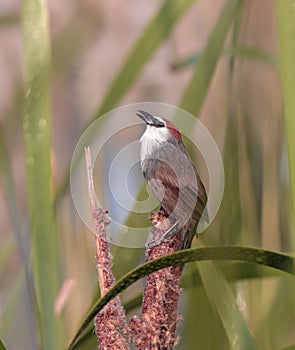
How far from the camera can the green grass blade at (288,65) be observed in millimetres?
325

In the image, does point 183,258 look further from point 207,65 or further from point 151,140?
point 207,65

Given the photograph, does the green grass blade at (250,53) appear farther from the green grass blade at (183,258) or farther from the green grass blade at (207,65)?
the green grass blade at (183,258)

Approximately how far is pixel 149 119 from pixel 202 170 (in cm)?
12

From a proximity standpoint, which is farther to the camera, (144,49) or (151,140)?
(144,49)

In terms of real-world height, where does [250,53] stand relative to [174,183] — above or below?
above

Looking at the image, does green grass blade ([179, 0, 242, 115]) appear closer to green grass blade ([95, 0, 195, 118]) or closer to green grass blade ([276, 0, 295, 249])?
green grass blade ([95, 0, 195, 118])

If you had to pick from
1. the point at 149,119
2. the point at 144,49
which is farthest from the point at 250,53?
the point at 149,119

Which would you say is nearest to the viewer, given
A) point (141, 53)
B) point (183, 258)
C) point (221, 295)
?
point (183, 258)

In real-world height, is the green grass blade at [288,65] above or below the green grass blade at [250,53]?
below

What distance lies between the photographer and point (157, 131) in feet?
1.24

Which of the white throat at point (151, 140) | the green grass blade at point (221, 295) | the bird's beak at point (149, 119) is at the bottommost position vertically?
the green grass blade at point (221, 295)

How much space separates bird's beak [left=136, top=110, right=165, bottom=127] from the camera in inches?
15.1

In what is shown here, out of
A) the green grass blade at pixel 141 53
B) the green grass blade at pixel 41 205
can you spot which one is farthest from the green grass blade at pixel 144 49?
the green grass blade at pixel 41 205

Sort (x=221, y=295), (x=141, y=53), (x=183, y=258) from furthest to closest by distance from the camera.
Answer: (x=141, y=53)
(x=221, y=295)
(x=183, y=258)
